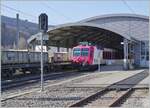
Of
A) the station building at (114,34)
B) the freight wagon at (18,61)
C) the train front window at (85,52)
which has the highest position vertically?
the station building at (114,34)

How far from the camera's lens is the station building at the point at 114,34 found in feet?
176

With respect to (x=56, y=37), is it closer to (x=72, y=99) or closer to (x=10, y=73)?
(x=10, y=73)

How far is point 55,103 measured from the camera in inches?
590

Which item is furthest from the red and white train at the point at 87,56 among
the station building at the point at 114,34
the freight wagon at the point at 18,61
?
the station building at the point at 114,34

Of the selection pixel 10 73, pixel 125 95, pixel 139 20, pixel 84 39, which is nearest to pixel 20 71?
pixel 10 73

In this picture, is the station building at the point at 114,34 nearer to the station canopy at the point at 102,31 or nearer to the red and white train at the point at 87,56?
the station canopy at the point at 102,31

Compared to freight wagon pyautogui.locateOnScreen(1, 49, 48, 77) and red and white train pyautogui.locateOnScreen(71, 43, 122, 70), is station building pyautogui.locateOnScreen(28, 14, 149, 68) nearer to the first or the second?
red and white train pyautogui.locateOnScreen(71, 43, 122, 70)

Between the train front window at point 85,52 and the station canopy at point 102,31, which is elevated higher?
the station canopy at point 102,31

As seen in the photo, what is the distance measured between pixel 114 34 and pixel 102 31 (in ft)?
5.66

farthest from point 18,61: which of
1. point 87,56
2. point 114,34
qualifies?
point 114,34

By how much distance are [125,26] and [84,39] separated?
22.9 feet

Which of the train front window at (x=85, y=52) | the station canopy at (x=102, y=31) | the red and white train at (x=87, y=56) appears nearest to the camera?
the red and white train at (x=87, y=56)

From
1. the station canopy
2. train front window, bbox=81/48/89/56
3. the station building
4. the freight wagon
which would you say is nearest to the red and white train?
train front window, bbox=81/48/89/56

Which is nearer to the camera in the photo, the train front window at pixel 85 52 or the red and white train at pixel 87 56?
the red and white train at pixel 87 56
